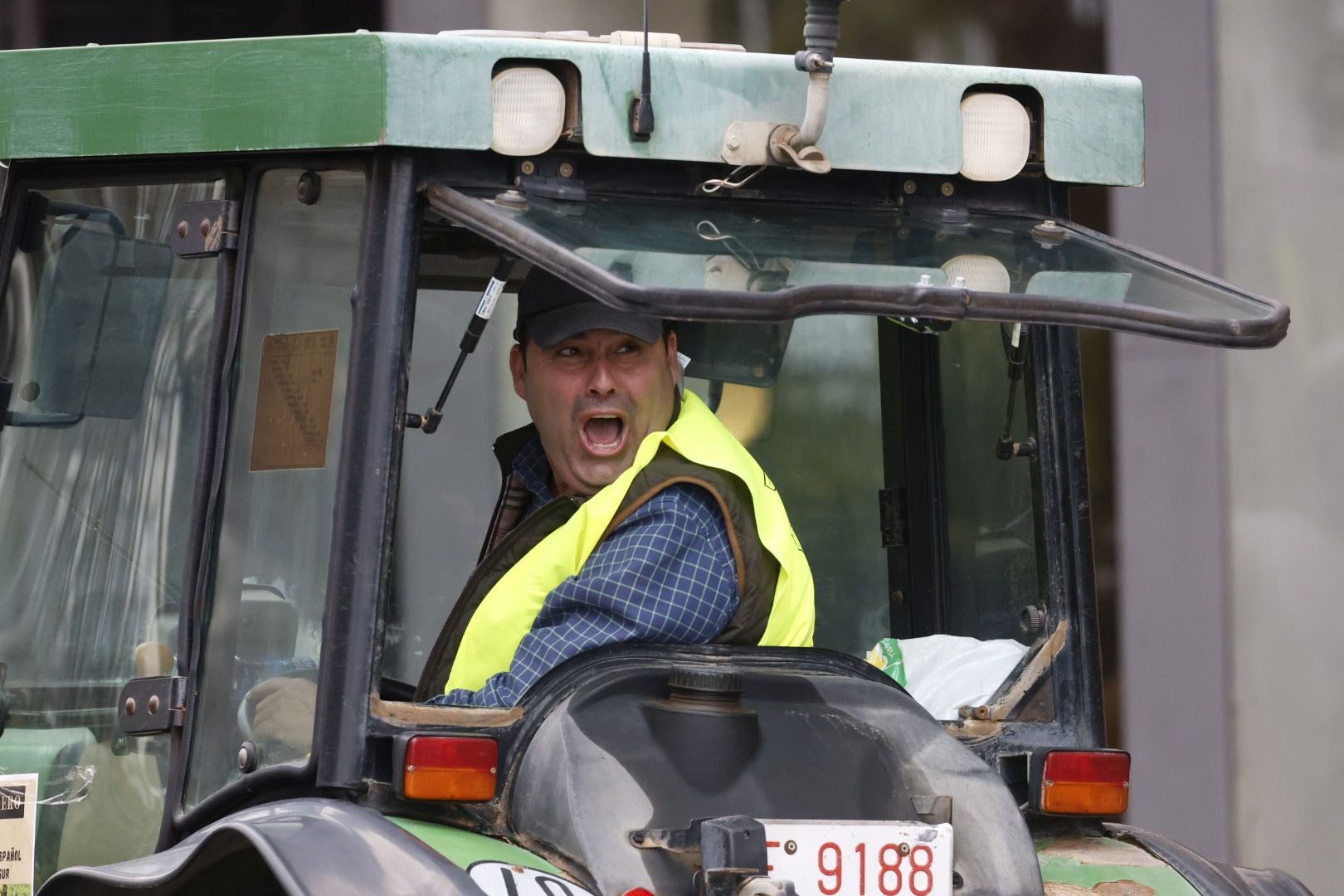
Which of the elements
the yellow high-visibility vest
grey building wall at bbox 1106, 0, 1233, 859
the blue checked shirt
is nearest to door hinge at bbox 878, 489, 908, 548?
the yellow high-visibility vest

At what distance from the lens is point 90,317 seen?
Answer: 128 inches

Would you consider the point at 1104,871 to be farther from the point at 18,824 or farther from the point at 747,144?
the point at 18,824

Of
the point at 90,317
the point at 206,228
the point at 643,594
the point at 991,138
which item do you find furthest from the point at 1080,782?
the point at 90,317

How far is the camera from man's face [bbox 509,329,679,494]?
136 inches

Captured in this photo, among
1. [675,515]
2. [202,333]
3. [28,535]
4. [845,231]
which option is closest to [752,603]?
[675,515]

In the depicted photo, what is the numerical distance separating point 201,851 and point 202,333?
829 mm

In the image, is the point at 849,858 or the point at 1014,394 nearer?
the point at 849,858

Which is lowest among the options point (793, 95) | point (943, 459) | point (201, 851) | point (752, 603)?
point (201, 851)

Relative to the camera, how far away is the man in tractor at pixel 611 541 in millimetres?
2963

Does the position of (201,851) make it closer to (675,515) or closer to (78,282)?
(675,515)

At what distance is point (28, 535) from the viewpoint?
10.7 ft

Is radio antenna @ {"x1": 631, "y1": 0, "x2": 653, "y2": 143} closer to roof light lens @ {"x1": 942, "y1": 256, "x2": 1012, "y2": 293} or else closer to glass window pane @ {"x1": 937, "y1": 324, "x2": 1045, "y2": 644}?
roof light lens @ {"x1": 942, "y1": 256, "x2": 1012, "y2": 293}

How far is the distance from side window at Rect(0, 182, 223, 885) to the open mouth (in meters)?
0.71

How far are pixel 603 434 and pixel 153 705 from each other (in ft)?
3.00
